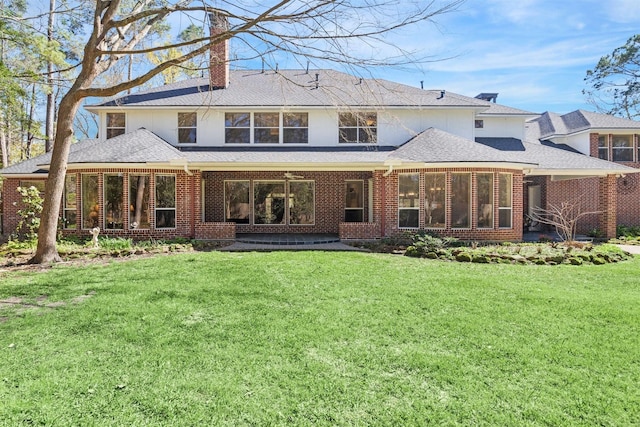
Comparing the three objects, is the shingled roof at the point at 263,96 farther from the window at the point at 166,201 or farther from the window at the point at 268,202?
the window at the point at 268,202

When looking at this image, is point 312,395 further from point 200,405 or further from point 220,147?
point 220,147

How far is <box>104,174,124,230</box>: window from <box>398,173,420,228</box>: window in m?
9.80

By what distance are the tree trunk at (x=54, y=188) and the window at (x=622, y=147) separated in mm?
22260

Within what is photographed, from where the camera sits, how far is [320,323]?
525cm

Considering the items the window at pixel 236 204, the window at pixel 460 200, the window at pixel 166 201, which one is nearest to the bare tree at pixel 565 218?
the window at pixel 460 200

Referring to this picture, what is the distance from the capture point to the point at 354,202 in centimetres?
1717

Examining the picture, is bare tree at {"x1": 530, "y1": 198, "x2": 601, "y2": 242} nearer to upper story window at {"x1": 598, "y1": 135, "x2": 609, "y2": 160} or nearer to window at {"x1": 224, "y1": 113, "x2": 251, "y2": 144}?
upper story window at {"x1": 598, "y1": 135, "x2": 609, "y2": 160}

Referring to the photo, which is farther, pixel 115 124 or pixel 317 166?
pixel 115 124

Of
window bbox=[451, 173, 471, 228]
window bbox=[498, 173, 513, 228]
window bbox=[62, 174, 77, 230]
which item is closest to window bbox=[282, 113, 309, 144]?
window bbox=[451, 173, 471, 228]

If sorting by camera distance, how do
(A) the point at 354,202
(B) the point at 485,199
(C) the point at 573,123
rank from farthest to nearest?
Answer: (C) the point at 573,123
(A) the point at 354,202
(B) the point at 485,199

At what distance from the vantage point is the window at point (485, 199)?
13.4 meters

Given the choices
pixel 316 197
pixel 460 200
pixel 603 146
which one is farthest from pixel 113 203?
pixel 603 146

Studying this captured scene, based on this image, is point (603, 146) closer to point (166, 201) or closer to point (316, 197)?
point (316, 197)

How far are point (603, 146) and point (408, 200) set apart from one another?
11.9 m
